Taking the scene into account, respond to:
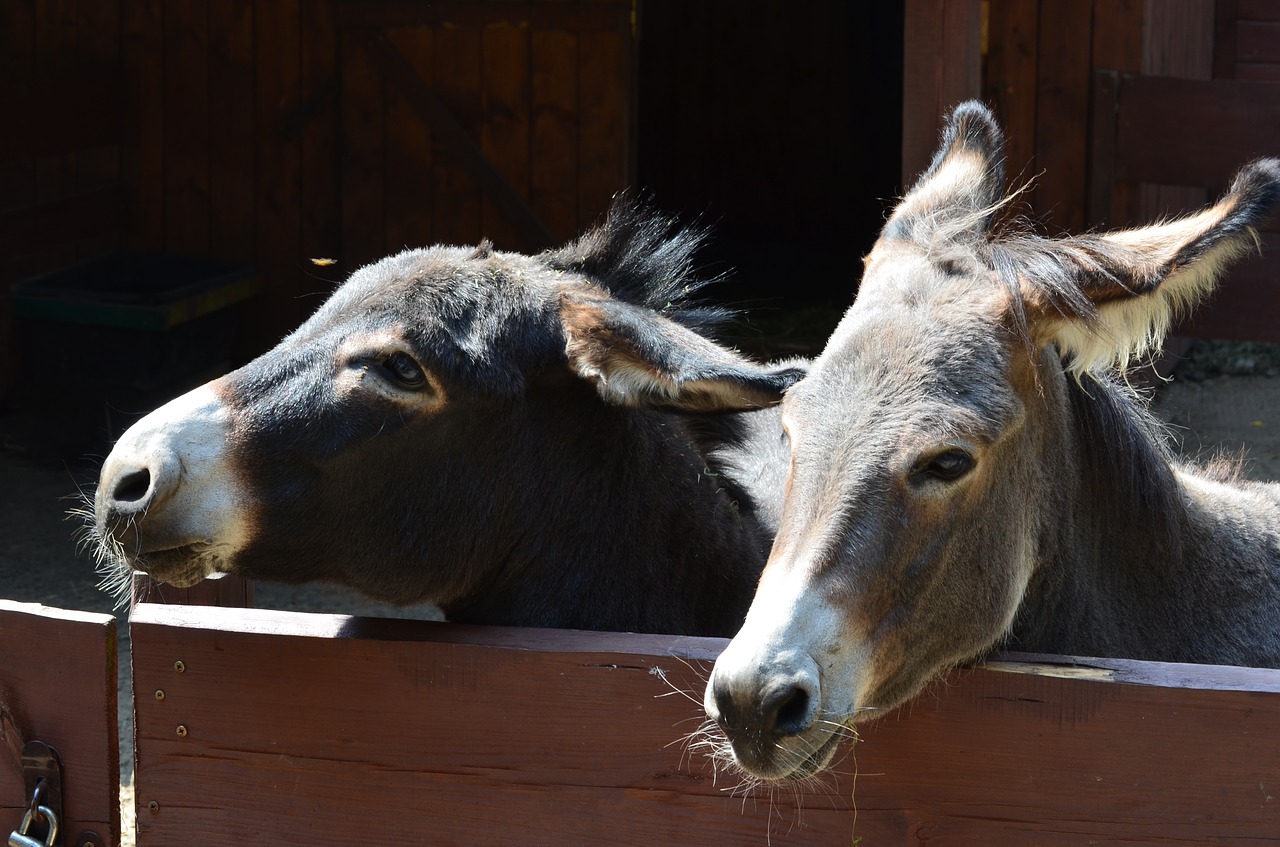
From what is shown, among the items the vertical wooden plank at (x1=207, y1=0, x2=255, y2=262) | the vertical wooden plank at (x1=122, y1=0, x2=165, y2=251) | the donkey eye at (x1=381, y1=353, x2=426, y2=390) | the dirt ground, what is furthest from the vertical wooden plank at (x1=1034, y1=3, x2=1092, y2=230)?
the vertical wooden plank at (x1=122, y1=0, x2=165, y2=251)

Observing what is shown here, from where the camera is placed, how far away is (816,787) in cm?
192

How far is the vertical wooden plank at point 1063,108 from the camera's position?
6.46 meters

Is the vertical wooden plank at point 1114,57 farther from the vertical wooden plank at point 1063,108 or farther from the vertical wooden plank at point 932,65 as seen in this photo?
the vertical wooden plank at point 932,65

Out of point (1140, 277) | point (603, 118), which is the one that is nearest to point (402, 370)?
point (1140, 277)

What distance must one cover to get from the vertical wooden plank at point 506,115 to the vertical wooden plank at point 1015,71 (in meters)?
2.92

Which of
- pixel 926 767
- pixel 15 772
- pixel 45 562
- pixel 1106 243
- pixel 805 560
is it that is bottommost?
pixel 45 562

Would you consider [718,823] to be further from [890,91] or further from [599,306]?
[890,91]

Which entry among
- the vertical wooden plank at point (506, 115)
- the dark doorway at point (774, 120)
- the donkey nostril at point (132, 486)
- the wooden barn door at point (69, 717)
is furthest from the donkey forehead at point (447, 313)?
the dark doorway at point (774, 120)

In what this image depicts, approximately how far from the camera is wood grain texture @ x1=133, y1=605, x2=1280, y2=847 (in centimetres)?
182

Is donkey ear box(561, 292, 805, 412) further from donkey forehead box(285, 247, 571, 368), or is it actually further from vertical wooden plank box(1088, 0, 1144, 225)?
vertical wooden plank box(1088, 0, 1144, 225)

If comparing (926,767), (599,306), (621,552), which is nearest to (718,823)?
(926,767)

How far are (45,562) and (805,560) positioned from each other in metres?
4.95

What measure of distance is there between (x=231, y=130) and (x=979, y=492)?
7.59 m

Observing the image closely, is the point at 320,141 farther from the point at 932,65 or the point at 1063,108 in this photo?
the point at 932,65
